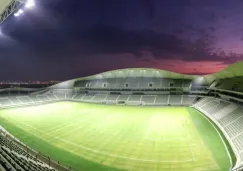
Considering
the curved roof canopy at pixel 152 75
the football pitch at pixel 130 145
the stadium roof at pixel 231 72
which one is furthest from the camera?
the curved roof canopy at pixel 152 75

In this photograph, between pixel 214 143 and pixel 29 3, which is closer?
pixel 29 3

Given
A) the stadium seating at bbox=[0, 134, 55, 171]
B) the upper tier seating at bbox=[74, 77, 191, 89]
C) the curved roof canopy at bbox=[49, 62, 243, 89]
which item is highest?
the curved roof canopy at bbox=[49, 62, 243, 89]

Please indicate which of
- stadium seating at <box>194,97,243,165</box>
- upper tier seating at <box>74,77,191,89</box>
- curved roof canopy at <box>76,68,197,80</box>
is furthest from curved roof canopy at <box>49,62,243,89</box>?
stadium seating at <box>194,97,243,165</box>

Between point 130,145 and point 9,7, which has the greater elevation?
point 9,7

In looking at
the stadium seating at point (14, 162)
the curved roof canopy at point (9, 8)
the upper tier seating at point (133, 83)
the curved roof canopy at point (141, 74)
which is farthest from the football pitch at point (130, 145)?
the curved roof canopy at point (141, 74)

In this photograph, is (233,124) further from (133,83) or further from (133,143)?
(133,83)

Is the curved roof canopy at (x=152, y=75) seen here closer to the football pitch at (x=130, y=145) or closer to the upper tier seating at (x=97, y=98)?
the upper tier seating at (x=97, y=98)

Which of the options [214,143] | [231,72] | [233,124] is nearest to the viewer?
[214,143]

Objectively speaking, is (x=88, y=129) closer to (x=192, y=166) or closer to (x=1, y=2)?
(x=192, y=166)

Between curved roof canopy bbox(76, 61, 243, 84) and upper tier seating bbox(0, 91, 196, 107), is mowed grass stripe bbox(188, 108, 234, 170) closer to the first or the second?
curved roof canopy bbox(76, 61, 243, 84)

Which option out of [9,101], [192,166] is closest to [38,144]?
[192,166]

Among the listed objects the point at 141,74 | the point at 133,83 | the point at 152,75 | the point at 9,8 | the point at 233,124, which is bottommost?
the point at 233,124

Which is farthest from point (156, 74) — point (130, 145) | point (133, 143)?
point (130, 145)

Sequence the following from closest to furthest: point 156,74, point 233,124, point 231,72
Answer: point 233,124, point 231,72, point 156,74
